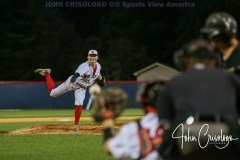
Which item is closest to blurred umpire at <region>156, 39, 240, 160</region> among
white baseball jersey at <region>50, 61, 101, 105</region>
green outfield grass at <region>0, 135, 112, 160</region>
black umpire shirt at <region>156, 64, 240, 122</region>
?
black umpire shirt at <region>156, 64, 240, 122</region>

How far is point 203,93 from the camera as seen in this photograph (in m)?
4.31

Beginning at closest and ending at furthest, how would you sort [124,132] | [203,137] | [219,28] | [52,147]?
1. [203,137]
2. [124,132]
3. [219,28]
4. [52,147]

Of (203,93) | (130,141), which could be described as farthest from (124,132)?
(203,93)

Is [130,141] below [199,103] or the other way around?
below

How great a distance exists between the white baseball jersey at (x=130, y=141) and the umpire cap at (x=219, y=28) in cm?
95

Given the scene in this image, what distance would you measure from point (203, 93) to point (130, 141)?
67 centimetres

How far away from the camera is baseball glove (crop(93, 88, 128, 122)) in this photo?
4672mm

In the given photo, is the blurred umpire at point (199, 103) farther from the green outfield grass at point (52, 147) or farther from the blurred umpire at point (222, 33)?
the green outfield grass at point (52, 147)

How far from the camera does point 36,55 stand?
5628 cm

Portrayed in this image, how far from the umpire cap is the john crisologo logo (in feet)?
3.13

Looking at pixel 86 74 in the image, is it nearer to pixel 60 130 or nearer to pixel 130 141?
pixel 60 130

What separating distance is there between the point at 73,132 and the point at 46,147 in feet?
11.1

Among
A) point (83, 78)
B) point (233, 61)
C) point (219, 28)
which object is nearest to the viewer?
point (219, 28)

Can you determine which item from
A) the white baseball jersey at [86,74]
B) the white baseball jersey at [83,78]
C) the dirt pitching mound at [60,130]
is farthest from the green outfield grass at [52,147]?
the white baseball jersey at [86,74]
